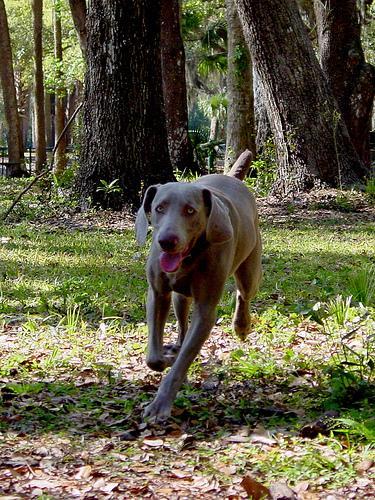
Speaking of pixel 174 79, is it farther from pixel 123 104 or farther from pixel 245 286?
pixel 245 286

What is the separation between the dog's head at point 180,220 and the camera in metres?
4.41

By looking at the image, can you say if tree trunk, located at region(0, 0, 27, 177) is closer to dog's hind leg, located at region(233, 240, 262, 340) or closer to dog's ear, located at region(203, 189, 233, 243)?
dog's hind leg, located at region(233, 240, 262, 340)

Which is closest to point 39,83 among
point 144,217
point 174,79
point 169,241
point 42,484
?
point 174,79

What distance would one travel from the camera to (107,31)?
1224 centimetres

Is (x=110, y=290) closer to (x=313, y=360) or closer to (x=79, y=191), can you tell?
(x=313, y=360)

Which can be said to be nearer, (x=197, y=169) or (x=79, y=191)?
(x=79, y=191)

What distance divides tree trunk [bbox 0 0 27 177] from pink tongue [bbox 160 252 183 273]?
21.9 metres

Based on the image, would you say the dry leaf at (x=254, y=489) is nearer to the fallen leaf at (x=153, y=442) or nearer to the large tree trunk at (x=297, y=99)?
the fallen leaf at (x=153, y=442)

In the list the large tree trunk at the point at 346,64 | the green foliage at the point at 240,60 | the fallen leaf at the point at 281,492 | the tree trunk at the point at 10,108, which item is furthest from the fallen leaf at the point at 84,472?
the tree trunk at the point at 10,108

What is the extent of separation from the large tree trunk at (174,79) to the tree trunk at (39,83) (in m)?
7.78

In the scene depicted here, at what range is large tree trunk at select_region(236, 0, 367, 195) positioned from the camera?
545 inches

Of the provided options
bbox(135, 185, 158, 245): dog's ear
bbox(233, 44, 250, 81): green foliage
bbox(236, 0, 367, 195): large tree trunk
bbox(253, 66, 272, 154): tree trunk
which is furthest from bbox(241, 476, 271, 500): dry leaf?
bbox(233, 44, 250, 81): green foliage

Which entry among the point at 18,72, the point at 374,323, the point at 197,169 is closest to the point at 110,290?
the point at 374,323

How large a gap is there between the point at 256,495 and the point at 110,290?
441 centimetres
